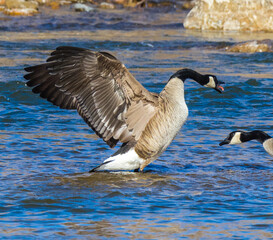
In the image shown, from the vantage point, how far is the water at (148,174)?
15.8 feet

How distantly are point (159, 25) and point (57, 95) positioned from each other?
55.0ft

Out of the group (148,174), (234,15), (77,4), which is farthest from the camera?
(77,4)

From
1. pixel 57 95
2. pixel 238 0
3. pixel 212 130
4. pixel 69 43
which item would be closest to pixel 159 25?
pixel 238 0

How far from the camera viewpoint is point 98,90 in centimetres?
634

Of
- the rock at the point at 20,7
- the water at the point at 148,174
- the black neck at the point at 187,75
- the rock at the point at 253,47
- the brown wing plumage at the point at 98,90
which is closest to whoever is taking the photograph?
the water at the point at 148,174

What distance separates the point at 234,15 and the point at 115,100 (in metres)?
14.6

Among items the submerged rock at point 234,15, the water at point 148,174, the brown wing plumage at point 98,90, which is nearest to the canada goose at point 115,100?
the brown wing plumage at point 98,90

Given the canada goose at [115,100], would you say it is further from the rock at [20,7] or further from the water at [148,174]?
the rock at [20,7]

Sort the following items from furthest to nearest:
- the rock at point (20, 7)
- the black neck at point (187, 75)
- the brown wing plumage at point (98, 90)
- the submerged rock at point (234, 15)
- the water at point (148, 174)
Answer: the rock at point (20, 7), the submerged rock at point (234, 15), the black neck at point (187, 75), the brown wing plumage at point (98, 90), the water at point (148, 174)

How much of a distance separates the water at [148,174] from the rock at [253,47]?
1564 mm

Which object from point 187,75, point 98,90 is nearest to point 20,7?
point 187,75

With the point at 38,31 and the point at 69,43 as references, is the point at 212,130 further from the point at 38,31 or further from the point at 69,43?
the point at 38,31

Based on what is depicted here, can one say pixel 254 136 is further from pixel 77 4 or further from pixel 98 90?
pixel 77 4

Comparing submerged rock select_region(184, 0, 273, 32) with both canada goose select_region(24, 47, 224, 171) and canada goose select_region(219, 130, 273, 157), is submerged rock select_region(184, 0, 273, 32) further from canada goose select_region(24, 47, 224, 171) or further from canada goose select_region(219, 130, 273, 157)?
canada goose select_region(24, 47, 224, 171)
